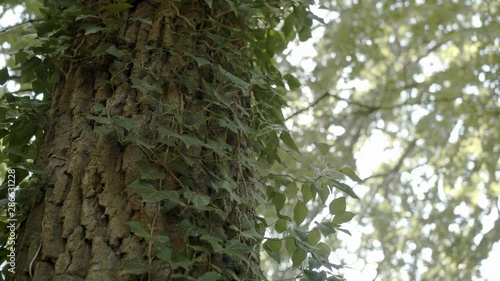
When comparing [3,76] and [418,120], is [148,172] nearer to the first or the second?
[3,76]

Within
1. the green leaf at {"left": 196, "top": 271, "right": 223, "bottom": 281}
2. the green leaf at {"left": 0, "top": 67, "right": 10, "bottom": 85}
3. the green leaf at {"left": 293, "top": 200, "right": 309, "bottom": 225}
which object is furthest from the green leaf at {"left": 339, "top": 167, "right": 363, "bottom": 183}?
Result: the green leaf at {"left": 0, "top": 67, "right": 10, "bottom": 85}

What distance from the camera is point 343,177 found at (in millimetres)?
1644

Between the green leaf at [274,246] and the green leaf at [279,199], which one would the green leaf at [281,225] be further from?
the green leaf at [279,199]

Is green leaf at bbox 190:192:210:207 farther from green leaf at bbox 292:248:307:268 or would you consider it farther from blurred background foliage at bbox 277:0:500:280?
blurred background foliage at bbox 277:0:500:280

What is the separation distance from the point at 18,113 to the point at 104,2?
14.0 inches

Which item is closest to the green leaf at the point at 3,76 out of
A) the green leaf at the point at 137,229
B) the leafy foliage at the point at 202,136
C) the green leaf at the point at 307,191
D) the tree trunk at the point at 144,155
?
the leafy foliage at the point at 202,136

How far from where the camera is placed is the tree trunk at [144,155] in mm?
1168

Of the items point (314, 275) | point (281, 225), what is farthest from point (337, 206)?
point (314, 275)

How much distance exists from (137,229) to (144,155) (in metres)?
0.20

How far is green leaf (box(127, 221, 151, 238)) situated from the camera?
1.13m

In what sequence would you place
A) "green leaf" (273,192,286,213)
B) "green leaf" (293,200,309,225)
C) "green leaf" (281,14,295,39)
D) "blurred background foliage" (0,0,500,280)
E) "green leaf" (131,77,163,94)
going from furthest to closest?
"blurred background foliage" (0,0,500,280) < "green leaf" (281,14,295,39) < "green leaf" (273,192,286,213) < "green leaf" (293,200,309,225) < "green leaf" (131,77,163,94)

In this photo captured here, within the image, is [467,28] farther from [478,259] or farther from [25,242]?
[25,242]

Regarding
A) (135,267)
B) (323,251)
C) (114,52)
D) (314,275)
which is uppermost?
(114,52)

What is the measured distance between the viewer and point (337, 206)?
5.01 feet
